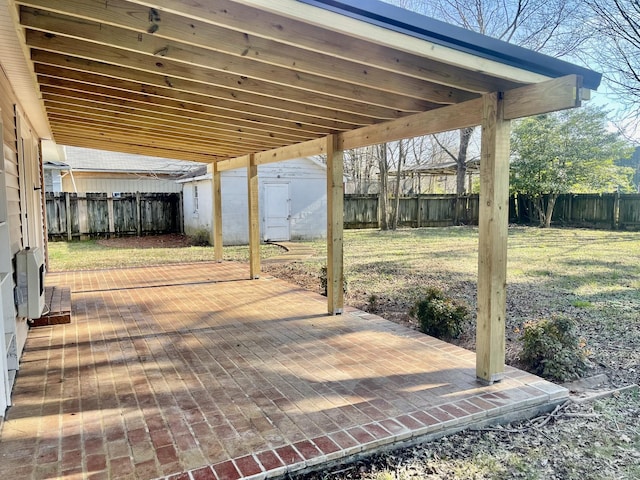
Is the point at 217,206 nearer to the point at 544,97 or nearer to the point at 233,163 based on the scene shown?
the point at 233,163

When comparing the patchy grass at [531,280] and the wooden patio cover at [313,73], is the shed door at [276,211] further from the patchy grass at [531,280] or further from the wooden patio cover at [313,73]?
the wooden patio cover at [313,73]

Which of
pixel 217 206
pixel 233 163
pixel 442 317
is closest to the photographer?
pixel 442 317

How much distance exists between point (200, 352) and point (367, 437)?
2.03 metres

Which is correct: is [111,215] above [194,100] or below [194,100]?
below

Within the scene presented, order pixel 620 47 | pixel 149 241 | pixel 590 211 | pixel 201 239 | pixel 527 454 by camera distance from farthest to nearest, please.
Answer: pixel 590 211, pixel 149 241, pixel 201 239, pixel 620 47, pixel 527 454

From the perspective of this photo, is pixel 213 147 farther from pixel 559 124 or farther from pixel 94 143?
pixel 559 124

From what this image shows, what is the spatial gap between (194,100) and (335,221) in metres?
2.04

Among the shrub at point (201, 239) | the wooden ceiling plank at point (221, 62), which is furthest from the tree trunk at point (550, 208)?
the wooden ceiling plank at point (221, 62)

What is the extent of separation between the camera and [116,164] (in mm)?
16359

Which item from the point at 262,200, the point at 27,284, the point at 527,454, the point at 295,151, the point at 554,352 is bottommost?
the point at 527,454

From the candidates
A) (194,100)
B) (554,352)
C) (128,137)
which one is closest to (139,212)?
(128,137)

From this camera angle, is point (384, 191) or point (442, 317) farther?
point (384, 191)

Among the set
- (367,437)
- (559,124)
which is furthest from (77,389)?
(559,124)

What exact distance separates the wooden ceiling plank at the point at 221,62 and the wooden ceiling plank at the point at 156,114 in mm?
1619
